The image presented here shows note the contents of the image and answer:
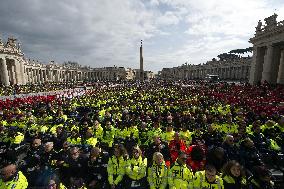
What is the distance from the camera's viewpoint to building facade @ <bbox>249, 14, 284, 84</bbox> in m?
27.4

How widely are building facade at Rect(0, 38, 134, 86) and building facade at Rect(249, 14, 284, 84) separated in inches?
2320

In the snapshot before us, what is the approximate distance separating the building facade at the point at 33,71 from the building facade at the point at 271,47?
5892cm

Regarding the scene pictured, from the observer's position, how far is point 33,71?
94.3 meters

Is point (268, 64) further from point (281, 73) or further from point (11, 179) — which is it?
point (11, 179)

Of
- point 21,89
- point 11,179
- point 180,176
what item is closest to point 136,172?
point 180,176

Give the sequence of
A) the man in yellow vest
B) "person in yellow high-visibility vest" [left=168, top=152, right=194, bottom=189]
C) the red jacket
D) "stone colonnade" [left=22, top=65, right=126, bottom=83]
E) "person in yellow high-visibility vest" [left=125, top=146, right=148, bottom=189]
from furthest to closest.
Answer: "stone colonnade" [left=22, top=65, right=126, bottom=83] < the red jacket < "person in yellow high-visibility vest" [left=125, top=146, right=148, bottom=189] < "person in yellow high-visibility vest" [left=168, top=152, right=194, bottom=189] < the man in yellow vest

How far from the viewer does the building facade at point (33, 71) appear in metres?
58.0

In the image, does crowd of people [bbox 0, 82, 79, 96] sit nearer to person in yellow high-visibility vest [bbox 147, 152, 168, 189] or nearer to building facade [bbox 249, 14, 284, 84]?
person in yellow high-visibility vest [bbox 147, 152, 168, 189]

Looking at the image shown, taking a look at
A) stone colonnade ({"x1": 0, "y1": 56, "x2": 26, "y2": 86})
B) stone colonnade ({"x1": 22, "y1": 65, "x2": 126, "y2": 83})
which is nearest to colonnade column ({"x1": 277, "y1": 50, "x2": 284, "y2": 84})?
stone colonnade ({"x1": 0, "y1": 56, "x2": 26, "y2": 86})

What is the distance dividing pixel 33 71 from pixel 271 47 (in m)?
92.6

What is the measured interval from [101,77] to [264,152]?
167 m

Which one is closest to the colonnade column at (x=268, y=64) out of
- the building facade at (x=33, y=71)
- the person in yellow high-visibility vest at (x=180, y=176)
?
the person in yellow high-visibility vest at (x=180, y=176)

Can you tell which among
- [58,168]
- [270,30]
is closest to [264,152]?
[58,168]

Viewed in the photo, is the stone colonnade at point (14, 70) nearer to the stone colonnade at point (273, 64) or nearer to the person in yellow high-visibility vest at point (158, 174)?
the stone colonnade at point (273, 64)
